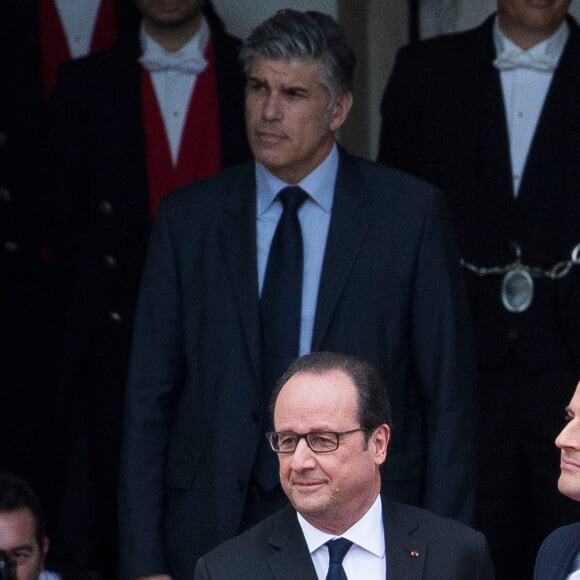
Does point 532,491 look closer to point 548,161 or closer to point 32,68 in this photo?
point 548,161

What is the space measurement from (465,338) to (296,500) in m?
1.02

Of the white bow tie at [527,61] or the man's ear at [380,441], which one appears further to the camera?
the white bow tie at [527,61]

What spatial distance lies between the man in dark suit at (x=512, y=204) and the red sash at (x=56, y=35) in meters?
1.01

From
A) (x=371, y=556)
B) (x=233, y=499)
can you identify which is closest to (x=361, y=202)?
(x=233, y=499)

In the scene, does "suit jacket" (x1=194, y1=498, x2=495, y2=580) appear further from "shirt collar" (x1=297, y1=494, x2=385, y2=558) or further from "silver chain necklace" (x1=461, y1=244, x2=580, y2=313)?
"silver chain necklace" (x1=461, y1=244, x2=580, y2=313)

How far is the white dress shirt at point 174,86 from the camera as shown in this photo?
571 centimetres

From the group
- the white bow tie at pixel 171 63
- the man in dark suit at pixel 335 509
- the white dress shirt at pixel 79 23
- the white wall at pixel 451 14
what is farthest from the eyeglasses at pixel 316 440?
the white wall at pixel 451 14

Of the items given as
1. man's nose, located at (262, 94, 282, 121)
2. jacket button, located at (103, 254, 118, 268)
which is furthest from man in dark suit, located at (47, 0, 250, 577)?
man's nose, located at (262, 94, 282, 121)

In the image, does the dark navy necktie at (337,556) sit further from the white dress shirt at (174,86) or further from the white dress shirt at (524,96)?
the white dress shirt at (174,86)

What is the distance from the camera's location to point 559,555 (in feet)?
13.1

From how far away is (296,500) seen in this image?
387 centimetres

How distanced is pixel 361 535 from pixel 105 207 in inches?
76.2

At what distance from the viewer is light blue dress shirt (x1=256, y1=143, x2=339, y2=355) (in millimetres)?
4730

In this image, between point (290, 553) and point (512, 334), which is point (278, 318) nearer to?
point (290, 553)
